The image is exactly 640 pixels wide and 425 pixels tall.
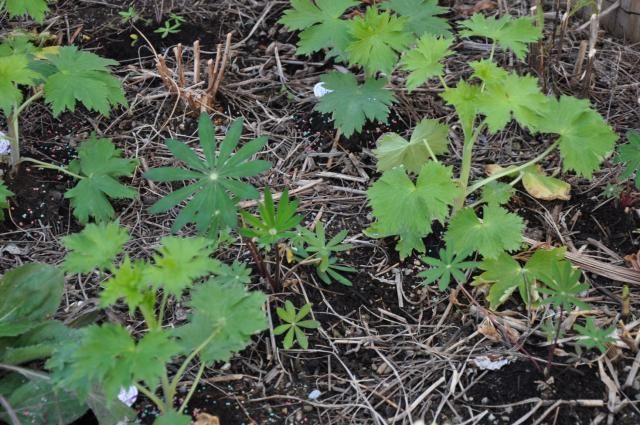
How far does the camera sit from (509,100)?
7.97 ft

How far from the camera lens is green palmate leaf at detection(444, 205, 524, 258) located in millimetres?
2480

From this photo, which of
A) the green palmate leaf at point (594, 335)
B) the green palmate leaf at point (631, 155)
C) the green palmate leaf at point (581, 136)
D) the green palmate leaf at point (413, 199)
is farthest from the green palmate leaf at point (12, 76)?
the green palmate leaf at point (631, 155)

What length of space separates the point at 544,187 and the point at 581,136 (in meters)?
0.39

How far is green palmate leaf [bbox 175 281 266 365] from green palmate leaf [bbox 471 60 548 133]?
0.90 metres

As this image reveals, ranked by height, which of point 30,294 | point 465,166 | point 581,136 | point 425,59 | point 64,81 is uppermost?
point 425,59

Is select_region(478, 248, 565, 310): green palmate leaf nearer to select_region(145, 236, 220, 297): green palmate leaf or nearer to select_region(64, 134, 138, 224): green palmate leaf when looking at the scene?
select_region(145, 236, 220, 297): green palmate leaf

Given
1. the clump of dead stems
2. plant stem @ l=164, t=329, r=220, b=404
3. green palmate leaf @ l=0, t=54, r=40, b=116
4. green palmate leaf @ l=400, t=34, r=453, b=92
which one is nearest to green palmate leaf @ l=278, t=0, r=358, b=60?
the clump of dead stems

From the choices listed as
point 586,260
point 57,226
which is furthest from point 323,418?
point 57,226

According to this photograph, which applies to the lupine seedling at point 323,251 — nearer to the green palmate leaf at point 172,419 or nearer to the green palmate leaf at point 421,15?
the green palmate leaf at point 172,419

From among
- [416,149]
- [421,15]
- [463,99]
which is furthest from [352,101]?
[463,99]

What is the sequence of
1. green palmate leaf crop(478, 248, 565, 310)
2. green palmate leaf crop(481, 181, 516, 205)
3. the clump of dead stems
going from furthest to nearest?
the clump of dead stems → green palmate leaf crop(481, 181, 516, 205) → green palmate leaf crop(478, 248, 565, 310)

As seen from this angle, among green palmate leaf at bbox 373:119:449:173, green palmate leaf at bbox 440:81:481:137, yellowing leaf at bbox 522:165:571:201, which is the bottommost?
yellowing leaf at bbox 522:165:571:201

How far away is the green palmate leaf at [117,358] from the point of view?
189cm

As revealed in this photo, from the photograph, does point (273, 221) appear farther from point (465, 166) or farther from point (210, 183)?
point (465, 166)
